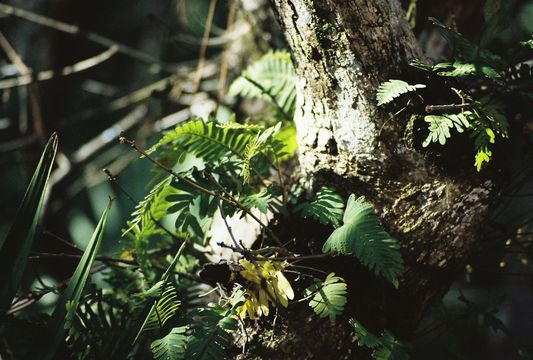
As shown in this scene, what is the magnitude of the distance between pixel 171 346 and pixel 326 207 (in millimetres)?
493

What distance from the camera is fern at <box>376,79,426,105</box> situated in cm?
118

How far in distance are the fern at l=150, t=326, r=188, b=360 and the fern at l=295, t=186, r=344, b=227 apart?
1.35ft

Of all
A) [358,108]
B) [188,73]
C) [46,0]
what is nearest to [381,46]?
[358,108]

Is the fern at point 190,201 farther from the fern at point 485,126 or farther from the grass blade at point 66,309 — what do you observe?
the fern at point 485,126

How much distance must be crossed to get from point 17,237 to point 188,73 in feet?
7.20

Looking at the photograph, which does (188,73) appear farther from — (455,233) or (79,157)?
(455,233)

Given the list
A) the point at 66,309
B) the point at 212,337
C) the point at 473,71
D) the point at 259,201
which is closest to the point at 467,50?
the point at 473,71

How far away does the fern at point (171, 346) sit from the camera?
1.13 m

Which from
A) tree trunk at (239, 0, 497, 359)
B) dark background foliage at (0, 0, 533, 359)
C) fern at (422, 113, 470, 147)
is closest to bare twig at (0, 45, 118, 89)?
dark background foliage at (0, 0, 533, 359)

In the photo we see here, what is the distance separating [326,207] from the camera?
4.14 ft

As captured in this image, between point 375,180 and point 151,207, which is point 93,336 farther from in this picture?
point 375,180

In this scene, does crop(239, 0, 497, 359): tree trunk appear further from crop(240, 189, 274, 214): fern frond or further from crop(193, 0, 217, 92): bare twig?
crop(193, 0, 217, 92): bare twig

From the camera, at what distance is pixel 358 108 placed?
1.29 m

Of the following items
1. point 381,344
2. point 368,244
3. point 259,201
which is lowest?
point 381,344
